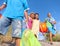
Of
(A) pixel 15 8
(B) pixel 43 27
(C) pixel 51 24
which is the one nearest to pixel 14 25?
(A) pixel 15 8

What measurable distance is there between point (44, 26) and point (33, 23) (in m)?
0.76

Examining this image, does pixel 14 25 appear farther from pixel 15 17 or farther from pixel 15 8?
pixel 15 8

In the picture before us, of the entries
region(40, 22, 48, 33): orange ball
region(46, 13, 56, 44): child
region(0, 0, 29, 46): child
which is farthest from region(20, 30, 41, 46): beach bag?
region(40, 22, 48, 33): orange ball

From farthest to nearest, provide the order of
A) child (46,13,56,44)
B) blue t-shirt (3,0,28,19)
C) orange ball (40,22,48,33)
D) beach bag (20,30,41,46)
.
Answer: orange ball (40,22,48,33) → child (46,13,56,44) → beach bag (20,30,41,46) → blue t-shirt (3,0,28,19)

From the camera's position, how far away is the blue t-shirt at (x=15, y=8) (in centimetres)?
474

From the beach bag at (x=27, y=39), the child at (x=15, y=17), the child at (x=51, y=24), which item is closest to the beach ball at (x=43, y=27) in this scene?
the child at (x=51, y=24)

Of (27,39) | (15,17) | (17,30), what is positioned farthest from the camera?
(27,39)

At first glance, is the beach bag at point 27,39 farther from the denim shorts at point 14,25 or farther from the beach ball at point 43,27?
the beach ball at point 43,27

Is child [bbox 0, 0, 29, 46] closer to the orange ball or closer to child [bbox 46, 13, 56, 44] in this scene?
child [bbox 46, 13, 56, 44]

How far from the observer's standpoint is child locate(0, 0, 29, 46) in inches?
182

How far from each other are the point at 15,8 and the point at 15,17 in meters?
0.18

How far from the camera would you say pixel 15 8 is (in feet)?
15.7

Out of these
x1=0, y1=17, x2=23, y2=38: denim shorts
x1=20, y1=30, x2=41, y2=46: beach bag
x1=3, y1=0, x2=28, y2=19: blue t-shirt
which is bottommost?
x1=20, y1=30, x2=41, y2=46: beach bag

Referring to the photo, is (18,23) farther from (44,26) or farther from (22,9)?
(44,26)
